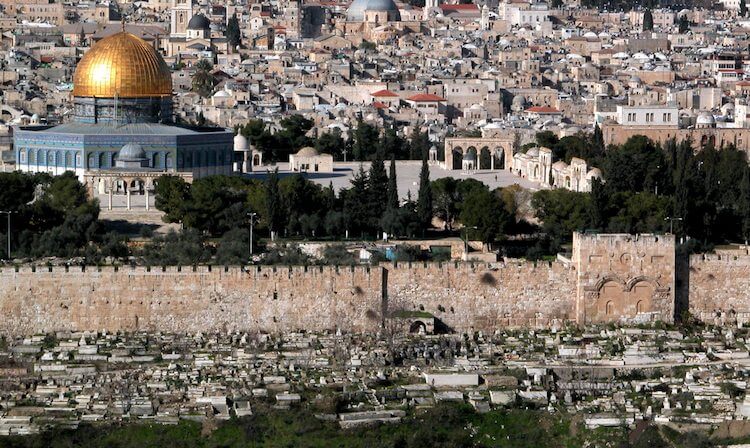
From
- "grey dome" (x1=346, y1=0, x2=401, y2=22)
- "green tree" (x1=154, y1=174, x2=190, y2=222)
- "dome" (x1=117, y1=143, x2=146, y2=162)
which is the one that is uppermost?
"grey dome" (x1=346, y1=0, x2=401, y2=22)

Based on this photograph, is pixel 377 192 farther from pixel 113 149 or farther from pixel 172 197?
pixel 113 149

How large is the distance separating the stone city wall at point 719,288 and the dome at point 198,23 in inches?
3132

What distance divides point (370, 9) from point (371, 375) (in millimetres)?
99732

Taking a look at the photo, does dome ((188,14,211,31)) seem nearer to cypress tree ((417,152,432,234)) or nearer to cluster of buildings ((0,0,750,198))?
cluster of buildings ((0,0,750,198))

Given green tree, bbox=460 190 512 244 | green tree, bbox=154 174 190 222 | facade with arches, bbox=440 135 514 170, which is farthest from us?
facade with arches, bbox=440 135 514 170

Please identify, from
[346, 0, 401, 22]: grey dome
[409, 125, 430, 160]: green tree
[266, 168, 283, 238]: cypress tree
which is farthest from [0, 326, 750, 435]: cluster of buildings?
[346, 0, 401, 22]: grey dome

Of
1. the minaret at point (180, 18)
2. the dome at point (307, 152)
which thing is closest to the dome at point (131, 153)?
the dome at point (307, 152)

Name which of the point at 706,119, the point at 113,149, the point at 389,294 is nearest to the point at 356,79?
the point at 706,119

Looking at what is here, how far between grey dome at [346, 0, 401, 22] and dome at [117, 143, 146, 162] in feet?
249

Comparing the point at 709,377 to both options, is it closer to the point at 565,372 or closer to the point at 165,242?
the point at 565,372

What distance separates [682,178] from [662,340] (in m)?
12.4

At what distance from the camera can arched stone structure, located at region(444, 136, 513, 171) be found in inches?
2837

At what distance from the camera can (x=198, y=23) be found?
402 ft

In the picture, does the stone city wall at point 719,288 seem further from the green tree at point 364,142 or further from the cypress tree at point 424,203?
the green tree at point 364,142
